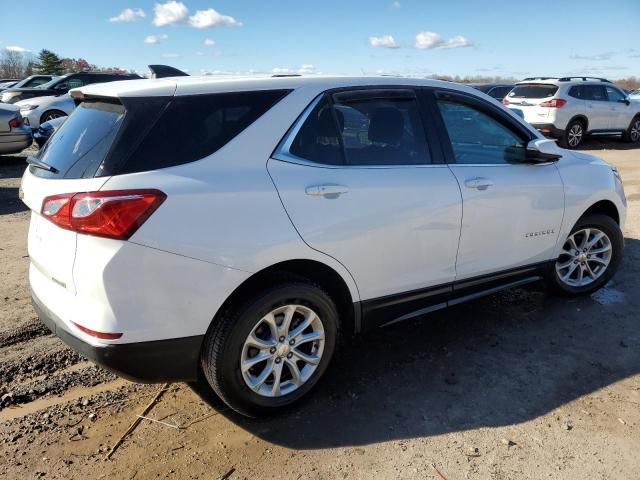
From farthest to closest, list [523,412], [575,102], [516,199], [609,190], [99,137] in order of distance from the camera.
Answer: [575,102] < [609,190] < [516,199] < [523,412] < [99,137]

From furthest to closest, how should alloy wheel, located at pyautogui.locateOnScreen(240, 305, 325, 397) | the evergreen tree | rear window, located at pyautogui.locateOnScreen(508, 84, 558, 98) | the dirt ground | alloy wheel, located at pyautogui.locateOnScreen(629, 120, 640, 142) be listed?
the evergreen tree
alloy wheel, located at pyautogui.locateOnScreen(629, 120, 640, 142)
rear window, located at pyautogui.locateOnScreen(508, 84, 558, 98)
alloy wheel, located at pyautogui.locateOnScreen(240, 305, 325, 397)
the dirt ground

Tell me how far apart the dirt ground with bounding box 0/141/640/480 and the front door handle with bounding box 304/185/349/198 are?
117cm

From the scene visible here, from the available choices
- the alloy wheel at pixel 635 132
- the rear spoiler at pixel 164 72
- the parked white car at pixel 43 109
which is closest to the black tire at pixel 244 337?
the rear spoiler at pixel 164 72

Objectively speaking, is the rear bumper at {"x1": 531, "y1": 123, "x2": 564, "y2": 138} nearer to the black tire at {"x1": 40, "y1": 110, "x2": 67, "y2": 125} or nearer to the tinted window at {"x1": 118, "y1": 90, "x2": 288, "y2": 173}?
the black tire at {"x1": 40, "y1": 110, "x2": 67, "y2": 125}

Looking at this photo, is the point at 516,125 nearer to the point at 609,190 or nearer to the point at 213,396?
the point at 609,190

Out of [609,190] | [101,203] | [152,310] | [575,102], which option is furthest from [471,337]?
[575,102]

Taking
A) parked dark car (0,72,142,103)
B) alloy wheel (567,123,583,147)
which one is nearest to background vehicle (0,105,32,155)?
parked dark car (0,72,142,103)

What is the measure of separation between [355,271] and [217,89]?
3.98 ft

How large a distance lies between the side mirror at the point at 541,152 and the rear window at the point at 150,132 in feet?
6.51

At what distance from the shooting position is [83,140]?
2785 mm

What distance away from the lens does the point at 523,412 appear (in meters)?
3.12

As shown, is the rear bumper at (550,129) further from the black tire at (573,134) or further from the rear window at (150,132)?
the rear window at (150,132)

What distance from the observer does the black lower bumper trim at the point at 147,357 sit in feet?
8.38

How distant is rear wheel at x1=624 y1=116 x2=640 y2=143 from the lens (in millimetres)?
16875
